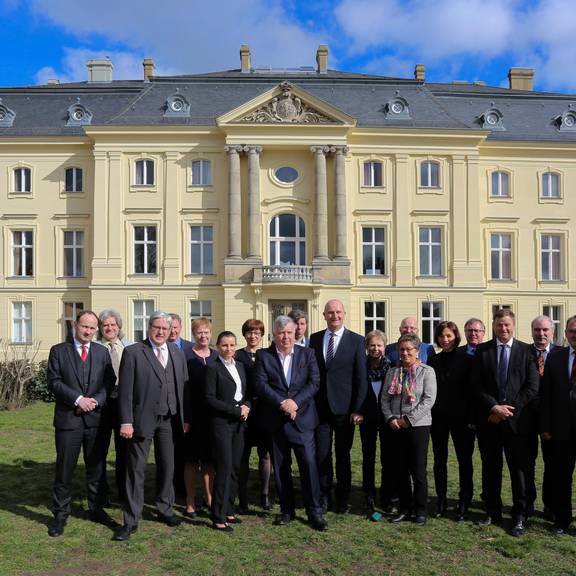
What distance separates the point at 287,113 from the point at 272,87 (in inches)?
60.5

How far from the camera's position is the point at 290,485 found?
7004 millimetres

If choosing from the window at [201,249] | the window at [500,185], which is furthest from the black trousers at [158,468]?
the window at [500,185]

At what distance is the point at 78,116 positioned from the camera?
2961cm

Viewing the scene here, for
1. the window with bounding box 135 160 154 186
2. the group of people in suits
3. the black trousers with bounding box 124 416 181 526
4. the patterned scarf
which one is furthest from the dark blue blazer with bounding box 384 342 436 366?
the window with bounding box 135 160 154 186

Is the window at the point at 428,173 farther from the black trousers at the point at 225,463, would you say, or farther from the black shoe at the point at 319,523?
the black shoe at the point at 319,523

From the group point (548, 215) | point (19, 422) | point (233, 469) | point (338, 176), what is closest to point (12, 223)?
point (338, 176)

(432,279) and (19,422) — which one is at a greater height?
(432,279)

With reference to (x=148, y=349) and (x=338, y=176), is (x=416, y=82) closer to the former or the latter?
(x=338, y=176)

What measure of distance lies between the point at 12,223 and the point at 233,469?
25201mm

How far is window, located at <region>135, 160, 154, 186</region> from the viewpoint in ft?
93.2

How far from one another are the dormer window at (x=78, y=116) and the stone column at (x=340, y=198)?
11155mm

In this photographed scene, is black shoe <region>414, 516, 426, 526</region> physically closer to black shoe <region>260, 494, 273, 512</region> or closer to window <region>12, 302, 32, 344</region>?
black shoe <region>260, 494, 273, 512</region>

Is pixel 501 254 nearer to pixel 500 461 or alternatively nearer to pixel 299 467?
pixel 500 461

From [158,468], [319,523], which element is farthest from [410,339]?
[158,468]
